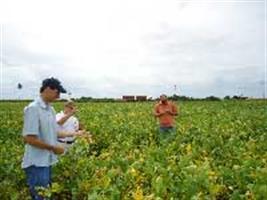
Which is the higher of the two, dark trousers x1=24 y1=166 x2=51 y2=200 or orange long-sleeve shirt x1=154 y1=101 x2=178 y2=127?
orange long-sleeve shirt x1=154 y1=101 x2=178 y2=127

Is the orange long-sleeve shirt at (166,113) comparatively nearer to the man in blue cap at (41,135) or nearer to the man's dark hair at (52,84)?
the man in blue cap at (41,135)

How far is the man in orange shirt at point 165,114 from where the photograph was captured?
47.2 ft

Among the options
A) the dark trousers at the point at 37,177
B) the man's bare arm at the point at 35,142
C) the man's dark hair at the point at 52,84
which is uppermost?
the man's dark hair at the point at 52,84

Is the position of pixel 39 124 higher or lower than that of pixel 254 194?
higher

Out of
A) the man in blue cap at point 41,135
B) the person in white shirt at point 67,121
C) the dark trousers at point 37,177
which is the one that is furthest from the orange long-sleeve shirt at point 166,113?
the dark trousers at point 37,177

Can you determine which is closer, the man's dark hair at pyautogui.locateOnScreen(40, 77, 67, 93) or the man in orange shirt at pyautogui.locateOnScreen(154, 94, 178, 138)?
the man's dark hair at pyautogui.locateOnScreen(40, 77, 67, 93)

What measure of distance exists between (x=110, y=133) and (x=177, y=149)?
5699 mm

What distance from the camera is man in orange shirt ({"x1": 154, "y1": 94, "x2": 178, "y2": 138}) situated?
14.4m

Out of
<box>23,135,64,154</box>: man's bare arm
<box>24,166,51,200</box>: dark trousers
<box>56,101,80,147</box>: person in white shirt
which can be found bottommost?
<box>24,166,51,200</box>: dark trousers

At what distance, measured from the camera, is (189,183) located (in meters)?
5.86

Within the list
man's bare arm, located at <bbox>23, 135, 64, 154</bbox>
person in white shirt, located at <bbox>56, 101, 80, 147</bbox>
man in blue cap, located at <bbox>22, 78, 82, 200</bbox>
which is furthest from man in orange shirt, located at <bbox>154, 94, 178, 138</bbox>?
man's bare arm, located at <bbox>23, 135, 64, 154</bbox>

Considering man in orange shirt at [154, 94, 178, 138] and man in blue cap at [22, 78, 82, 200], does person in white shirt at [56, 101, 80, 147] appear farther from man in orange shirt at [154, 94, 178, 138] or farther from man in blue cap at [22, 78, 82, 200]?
man in orange shirt at [154, 94, 178, 138]

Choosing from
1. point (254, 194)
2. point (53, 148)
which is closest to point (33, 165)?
point (53, 148)

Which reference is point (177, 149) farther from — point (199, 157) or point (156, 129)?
point (156, 129)
